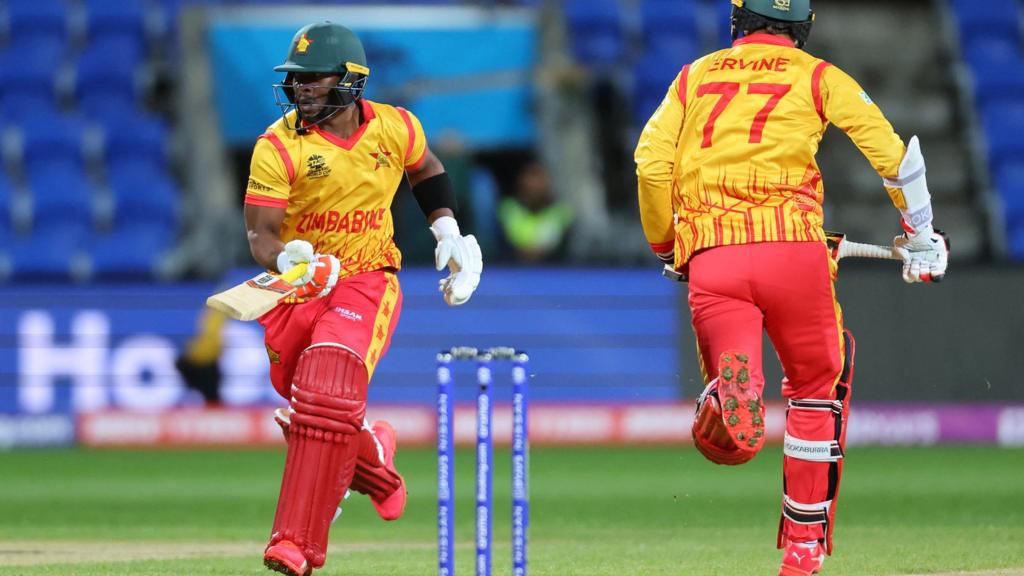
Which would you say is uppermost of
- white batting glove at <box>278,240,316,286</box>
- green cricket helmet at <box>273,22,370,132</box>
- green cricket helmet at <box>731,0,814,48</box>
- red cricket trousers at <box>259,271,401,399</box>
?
green cricket helmet at <box>731,0,814,48</box>

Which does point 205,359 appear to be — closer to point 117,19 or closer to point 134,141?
point 134,141

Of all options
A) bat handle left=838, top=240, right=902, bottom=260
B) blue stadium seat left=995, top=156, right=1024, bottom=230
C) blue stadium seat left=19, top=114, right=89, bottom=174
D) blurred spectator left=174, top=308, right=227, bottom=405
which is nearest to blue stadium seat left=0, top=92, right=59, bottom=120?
blue stadium seat left=19, top=114, right=89, bottom=174

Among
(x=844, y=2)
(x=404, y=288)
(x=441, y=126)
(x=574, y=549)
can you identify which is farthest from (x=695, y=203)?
→ (x=844, y=2)

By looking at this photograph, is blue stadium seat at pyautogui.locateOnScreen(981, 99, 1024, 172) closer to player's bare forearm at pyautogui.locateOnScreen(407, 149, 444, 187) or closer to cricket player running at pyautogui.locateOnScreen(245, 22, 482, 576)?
player's bare forearm at pyautogui.locateOnScreen(407, 149, 444, 187)

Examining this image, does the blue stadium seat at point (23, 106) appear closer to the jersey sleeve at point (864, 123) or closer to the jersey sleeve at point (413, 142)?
the jersey sleeve at point (413, 142)

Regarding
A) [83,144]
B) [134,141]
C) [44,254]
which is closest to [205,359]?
[44,254]

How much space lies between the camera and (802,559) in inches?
215

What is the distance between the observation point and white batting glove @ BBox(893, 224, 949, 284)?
5.65 m

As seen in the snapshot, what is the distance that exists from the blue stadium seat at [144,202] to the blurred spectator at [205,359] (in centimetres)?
128

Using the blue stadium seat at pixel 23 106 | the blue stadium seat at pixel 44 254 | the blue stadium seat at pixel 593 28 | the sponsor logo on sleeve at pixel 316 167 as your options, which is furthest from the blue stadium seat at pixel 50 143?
the sponsor logo on sleeve at pixel 316 167

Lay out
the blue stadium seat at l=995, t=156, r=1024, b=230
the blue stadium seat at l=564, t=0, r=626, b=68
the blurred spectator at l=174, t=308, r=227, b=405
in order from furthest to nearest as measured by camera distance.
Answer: the blue stadium seat at l=564, t=0, r=626, b=68 → the blue stadium seat at l=995, t=156, r=1024, b=230 → the blurred spectator at l=174, t=308, r=227, b=405

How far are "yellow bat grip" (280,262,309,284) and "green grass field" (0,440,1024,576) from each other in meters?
Answer: 1.19

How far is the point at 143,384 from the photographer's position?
12023mm

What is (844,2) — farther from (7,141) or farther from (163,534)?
(163,534)
